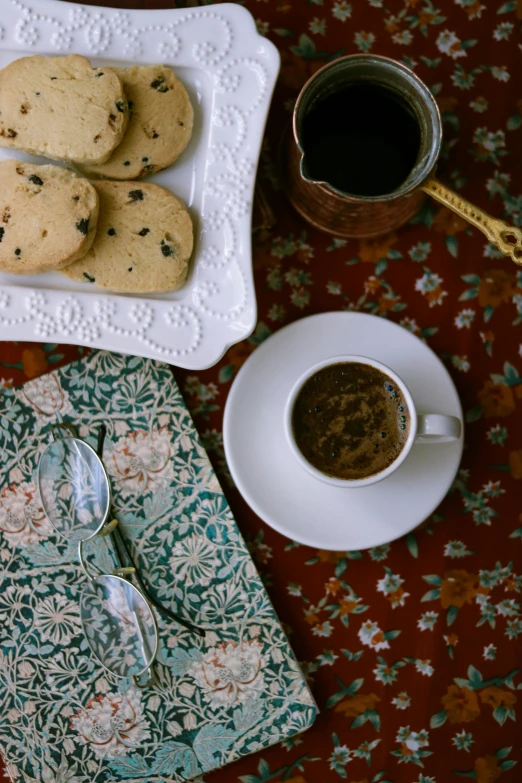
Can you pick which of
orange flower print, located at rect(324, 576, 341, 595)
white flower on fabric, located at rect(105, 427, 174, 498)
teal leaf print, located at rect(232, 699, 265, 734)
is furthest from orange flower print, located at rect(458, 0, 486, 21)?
teal leaf print, located at rect(232, 699, 265, 734)

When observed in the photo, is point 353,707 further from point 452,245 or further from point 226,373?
point 452,245

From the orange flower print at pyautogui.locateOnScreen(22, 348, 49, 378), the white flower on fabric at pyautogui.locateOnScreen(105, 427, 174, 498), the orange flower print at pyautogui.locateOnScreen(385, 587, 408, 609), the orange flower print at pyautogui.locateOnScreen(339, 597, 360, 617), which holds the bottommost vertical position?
the orange flower print at pyautogui.locateOnScreen(339, 597, 360, 617)

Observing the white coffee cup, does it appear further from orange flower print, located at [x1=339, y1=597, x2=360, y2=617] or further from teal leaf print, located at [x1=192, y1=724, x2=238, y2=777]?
teal leaf print, located at [x1=192, y1=724, x2=238, y2=777]

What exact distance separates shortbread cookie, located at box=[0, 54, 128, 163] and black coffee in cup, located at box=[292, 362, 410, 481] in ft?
1.43

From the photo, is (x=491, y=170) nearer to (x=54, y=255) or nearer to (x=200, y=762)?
(x=54, y=255)

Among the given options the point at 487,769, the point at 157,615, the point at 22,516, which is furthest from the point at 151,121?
the point at 487,769

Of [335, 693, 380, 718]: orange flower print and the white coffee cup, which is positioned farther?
[335, 693, 380, 718]: orange flower print

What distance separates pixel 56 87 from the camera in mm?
891

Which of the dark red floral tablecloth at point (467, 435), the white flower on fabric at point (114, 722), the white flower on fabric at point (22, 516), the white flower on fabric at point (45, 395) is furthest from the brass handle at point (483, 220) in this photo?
the white flower on fabric at point (114, 722)

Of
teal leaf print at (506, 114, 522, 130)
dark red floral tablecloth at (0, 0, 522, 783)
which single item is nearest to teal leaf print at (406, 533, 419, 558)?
dark red floral tablecloth at (0, 0, 522, 783)

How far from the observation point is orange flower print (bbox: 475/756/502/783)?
100 cm

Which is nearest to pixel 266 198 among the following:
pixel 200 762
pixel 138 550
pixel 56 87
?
pixel 56 87

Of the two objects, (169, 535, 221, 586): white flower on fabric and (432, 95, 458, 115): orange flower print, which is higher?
(432, 95, 458, 115): orange flower print

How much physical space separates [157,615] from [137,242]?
21.7 inches
